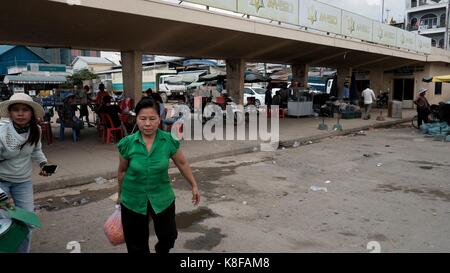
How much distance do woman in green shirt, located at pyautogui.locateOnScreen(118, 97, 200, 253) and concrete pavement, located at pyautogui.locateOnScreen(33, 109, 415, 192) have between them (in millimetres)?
4333

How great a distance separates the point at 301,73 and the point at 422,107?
7.36 m

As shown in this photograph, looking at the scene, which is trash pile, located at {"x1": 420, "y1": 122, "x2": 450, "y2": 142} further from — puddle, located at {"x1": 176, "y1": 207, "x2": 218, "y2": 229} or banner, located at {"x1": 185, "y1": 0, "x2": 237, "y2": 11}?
puddle, located at {"x1": 176, "y1": 207, "x2": 218, "y2": 229}

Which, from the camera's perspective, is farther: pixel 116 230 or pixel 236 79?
pixel 236 79

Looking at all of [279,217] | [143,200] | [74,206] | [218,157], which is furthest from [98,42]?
[143,200]

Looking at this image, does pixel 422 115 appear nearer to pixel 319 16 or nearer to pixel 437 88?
pixel 319 16

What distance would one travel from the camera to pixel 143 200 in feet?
9.71

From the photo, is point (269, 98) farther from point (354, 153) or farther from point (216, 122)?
point (354, 153)

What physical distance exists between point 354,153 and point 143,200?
8604 mm

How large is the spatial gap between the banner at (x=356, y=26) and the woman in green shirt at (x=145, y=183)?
51.0 feet

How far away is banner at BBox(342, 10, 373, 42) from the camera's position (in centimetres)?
1695

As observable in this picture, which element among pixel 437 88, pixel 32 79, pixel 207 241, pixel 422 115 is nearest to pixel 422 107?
pixel 422 115

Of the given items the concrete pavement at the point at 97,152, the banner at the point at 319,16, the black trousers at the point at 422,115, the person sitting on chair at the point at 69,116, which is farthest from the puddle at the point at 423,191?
the black trousers at the point at 422,115

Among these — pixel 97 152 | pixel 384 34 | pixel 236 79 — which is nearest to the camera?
pixel 97 152

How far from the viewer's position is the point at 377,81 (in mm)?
28172
